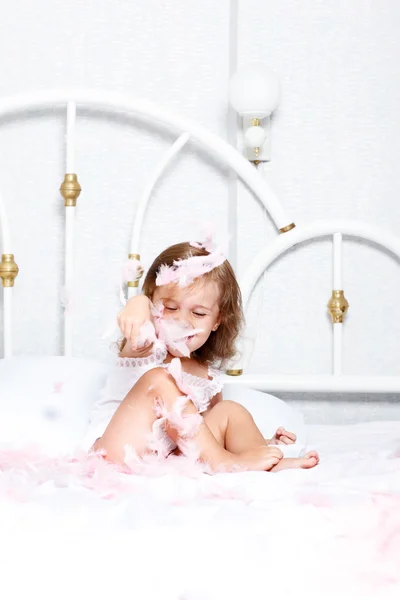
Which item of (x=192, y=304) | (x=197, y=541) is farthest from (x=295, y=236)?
(x=197, y=541)

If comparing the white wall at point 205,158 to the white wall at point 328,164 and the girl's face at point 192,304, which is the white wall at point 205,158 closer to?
the white wall at point 328,164

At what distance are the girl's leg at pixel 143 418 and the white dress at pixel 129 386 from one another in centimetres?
2

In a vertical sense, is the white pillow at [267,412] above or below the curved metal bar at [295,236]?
below

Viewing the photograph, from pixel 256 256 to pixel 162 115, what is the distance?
44cm

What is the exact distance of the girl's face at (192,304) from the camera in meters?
1.58

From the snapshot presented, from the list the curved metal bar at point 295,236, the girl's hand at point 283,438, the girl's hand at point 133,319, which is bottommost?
the girl's hand at point 283,438

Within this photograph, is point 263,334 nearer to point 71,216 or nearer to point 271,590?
point 71,216

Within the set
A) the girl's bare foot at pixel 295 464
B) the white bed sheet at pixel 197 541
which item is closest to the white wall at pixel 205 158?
the girl's bare foot at pixel 295 464

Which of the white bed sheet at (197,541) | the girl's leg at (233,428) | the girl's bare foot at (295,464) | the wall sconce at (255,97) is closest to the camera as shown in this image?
the white bed sheet at (197,541)

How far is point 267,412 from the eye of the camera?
1849mm

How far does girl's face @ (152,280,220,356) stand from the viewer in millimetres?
1575

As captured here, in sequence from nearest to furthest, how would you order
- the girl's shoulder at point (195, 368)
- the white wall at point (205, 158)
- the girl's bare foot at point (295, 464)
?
the girl's bare foot at point (295, 464)
the girl's shoulder at point (195, 368)
the white wall at point (205, 158)

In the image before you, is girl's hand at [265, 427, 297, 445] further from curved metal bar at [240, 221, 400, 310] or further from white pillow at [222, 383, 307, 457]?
curved metal bar at [240, 221, 400, 310]

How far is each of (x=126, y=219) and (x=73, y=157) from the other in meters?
0.22
